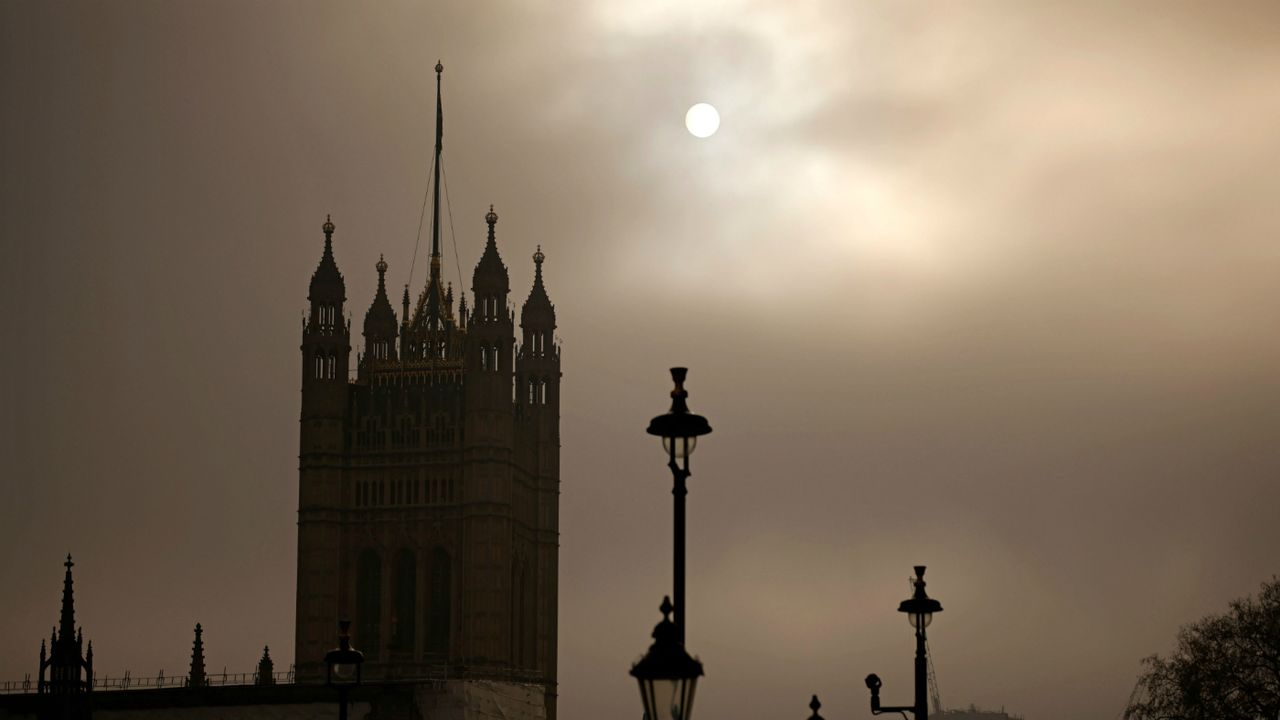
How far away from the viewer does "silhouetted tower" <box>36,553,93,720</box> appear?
6931cm

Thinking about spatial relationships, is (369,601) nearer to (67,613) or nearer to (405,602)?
(405,602)

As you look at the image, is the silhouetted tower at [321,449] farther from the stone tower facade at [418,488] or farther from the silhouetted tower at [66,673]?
the silhouetted tower at [66,673]

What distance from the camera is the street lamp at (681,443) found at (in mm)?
26688

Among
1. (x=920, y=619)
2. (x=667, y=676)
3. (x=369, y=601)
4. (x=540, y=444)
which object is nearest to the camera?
(x=667, y=676)

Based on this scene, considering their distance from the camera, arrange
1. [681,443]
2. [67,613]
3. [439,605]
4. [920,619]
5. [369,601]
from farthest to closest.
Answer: [369,601] < [439,605] < [67,613] < [920,619] < [681,443]

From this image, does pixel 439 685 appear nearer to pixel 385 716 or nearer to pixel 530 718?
pixel 385 716

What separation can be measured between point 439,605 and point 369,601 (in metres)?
3.73

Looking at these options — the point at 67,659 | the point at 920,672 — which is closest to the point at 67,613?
the point at 67,659

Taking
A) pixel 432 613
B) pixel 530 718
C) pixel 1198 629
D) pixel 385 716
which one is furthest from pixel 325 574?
pixel 1198 629

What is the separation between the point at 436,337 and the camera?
387 feet

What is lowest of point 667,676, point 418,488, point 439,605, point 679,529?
point 667,676

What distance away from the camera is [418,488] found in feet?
378

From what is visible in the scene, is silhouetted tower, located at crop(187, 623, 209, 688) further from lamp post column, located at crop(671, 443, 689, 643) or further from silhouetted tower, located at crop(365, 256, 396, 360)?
lamp post column, located at crop(671, 443, 689, 643)

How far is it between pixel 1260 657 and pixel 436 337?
54.3m
